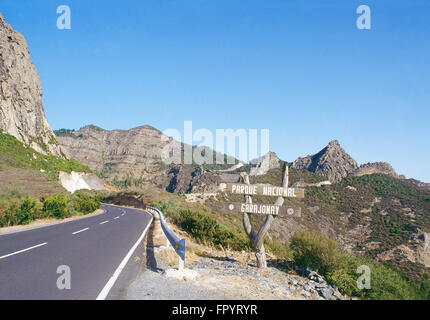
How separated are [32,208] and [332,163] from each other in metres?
116

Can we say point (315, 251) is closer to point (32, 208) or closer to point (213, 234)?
point (213, 234)

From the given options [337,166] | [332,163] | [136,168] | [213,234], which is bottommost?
[213,234]

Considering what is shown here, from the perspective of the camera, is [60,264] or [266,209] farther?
[266,209]

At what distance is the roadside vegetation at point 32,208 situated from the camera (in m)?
16.2

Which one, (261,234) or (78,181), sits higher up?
(78,181)

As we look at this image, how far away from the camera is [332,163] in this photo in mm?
118625

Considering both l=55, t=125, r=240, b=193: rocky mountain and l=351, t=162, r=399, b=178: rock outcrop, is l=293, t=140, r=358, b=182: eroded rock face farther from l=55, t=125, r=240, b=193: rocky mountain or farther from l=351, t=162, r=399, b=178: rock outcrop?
l=55, t=125, r=240, b=193: rocky mountain

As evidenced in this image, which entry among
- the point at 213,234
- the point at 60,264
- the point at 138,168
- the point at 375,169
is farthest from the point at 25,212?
the point at 138,168

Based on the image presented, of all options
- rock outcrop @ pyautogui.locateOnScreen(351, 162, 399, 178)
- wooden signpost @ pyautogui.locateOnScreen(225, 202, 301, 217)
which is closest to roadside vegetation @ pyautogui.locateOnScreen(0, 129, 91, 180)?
wooden signpost @ pyautogui.locateOnScreen(225, 202, 301, 217)
